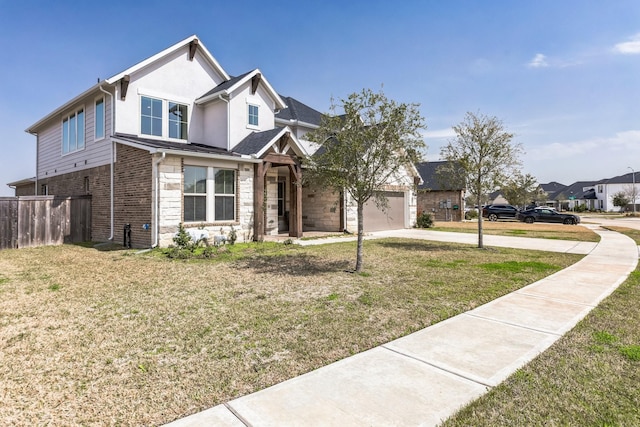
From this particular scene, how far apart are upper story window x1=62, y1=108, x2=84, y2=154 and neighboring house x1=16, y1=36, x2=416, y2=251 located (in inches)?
2.0

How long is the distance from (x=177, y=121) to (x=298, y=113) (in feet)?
24.8

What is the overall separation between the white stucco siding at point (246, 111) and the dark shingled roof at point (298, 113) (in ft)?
8.69

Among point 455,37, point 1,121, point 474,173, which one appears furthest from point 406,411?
point 1,121

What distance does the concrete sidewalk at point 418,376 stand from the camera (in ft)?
8.57

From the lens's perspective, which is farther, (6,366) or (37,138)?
(37,138)

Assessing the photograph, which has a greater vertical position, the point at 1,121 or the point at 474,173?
the point at 1,121

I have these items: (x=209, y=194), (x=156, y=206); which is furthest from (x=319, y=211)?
(x=156, y=206)

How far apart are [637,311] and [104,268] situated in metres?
11.5

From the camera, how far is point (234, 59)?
19.8 m

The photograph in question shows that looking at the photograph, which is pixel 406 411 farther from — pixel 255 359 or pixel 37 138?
pixel 37 138

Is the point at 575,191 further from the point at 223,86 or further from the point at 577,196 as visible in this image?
→ the point at 223,86

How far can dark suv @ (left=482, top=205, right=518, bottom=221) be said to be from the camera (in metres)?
34.5

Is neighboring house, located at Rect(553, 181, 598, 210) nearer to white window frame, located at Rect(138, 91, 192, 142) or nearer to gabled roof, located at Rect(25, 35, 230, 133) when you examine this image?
gabled roof, located at Rect(25, 35, 230, 133)

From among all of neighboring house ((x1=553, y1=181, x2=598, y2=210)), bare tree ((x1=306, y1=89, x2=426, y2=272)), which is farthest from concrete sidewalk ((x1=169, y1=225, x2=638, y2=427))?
neighboring house ((x1=553, y1=181, x2=598, y2=210))
